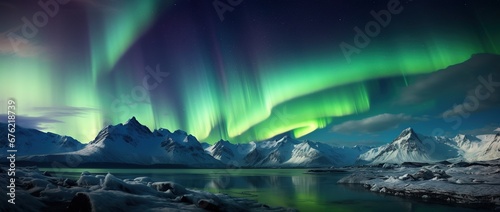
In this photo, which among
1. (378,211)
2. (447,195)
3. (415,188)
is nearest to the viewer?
(378,211)

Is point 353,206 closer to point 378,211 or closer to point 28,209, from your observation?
point 378,211

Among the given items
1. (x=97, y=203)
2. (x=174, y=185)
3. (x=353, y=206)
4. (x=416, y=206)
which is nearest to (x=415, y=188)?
(x=416, y=206)

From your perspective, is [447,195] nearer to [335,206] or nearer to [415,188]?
[415,188]

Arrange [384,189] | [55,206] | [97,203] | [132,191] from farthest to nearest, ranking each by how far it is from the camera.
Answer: [384,189], [132,191], [55,206], [97,203]

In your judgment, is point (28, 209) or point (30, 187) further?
point (30, 187)

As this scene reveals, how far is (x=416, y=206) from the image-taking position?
45.9m

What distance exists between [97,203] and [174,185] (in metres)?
18.1

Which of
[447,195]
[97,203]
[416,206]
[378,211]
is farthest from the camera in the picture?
[447,195]

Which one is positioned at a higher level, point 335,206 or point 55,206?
point 55,206

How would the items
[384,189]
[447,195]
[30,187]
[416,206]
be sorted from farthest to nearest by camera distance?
[384,189] → [447,195] → [416,206] → [30,187]

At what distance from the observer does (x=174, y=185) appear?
42.5 meters

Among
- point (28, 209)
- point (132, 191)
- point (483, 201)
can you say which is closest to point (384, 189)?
point (483, 201)

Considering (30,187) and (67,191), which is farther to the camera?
(30,187)

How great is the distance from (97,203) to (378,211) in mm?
32091
